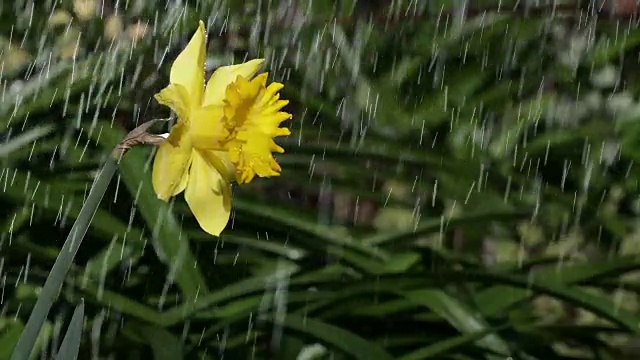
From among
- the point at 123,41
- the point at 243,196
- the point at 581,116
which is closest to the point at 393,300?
the point at 243,196

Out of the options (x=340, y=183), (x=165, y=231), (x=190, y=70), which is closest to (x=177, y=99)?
(x=190, y=70)

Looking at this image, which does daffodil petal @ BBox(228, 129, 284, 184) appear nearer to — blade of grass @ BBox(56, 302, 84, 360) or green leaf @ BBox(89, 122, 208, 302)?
blade of grass @ BBox(56, 302, 84, 360)

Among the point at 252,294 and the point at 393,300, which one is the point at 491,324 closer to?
the point at 393,300

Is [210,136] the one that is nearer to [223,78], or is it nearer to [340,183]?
[223,78]

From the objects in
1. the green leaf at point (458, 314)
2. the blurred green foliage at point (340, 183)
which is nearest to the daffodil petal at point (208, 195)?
the blurred green foliage at point (340, 183)

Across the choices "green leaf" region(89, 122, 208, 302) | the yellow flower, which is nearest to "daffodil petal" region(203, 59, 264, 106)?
the yellow flower

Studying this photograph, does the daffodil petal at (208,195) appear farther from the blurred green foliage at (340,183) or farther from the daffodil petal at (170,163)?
the blurred green foliage at (340,183)

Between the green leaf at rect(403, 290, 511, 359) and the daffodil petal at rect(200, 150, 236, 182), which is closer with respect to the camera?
the daffodil petal at rect(200, 150, 236, 182)

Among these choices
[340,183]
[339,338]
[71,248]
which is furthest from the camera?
[340,183]
